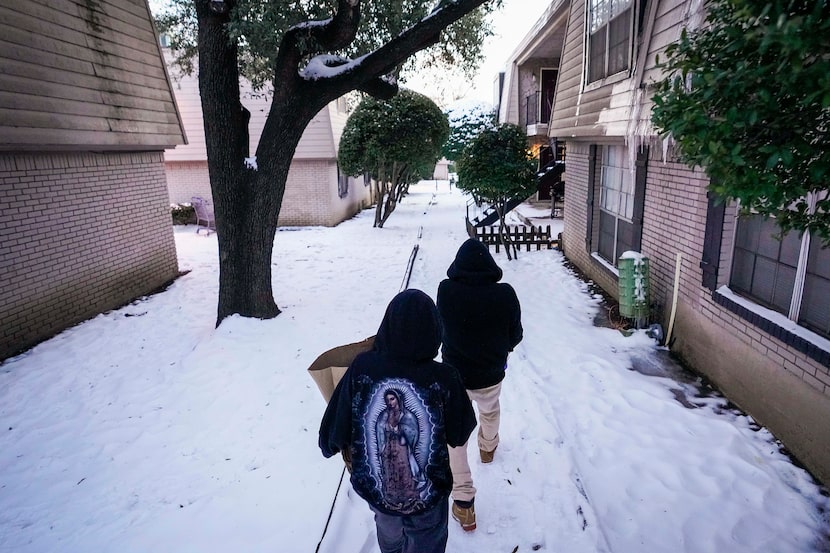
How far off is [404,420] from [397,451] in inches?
6.4

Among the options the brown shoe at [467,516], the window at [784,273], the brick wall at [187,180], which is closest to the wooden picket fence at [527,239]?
the window at [784,273]

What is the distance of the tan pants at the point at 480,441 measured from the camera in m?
3.28

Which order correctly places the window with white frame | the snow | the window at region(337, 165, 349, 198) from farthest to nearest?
1. the window at region(337, 165, 349, 198)
2. the window with white frame
3. the snow

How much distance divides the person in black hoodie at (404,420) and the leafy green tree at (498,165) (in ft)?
31.3

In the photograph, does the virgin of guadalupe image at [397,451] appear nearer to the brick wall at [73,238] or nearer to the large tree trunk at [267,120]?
the large tree trunk at [267,120]

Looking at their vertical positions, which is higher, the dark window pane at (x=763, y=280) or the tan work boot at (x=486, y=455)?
the dark window pane at (x=763, y=280)

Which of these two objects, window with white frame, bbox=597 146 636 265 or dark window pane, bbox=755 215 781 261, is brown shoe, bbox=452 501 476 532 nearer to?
dark window pane, bbox=755 215 781 261

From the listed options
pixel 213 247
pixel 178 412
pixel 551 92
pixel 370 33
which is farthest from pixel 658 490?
pixel 551 92

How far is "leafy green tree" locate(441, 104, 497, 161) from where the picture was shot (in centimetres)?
3023

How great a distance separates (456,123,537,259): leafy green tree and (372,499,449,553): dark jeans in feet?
31.6

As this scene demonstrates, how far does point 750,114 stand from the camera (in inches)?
74.4

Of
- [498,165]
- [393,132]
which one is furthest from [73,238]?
[393,132]

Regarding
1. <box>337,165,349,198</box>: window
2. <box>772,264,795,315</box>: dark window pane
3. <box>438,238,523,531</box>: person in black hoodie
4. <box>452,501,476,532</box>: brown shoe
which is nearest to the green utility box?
<box>772,264,795,315</box>: dark window pane

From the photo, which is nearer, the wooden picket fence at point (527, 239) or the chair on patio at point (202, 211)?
the wooden picket fence at point (527, 239)
